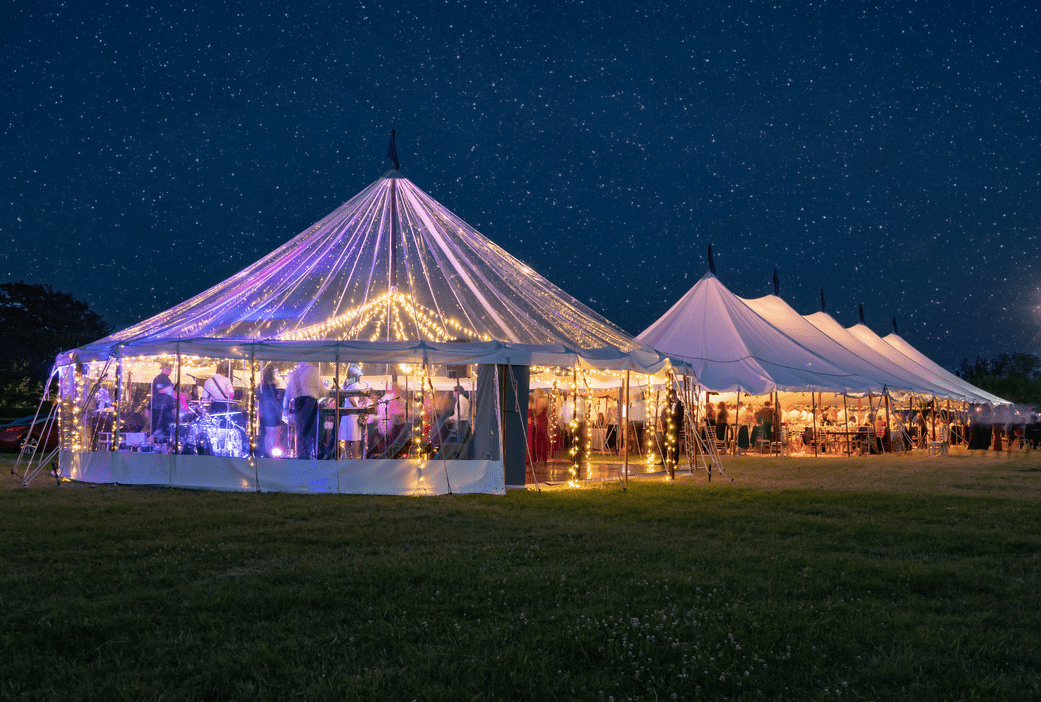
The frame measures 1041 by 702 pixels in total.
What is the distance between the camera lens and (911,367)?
81.3ft

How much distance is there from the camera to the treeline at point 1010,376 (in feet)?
128

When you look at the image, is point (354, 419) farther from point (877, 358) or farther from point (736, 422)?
point (877, 358)

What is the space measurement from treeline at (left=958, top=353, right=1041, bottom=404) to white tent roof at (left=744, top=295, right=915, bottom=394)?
1902cm

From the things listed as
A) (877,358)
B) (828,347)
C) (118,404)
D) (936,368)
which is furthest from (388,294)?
(936,368)

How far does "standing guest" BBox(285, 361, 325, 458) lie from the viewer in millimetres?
9664

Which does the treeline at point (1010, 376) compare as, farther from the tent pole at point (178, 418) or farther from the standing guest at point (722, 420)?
the tent pole at point (178, 418)

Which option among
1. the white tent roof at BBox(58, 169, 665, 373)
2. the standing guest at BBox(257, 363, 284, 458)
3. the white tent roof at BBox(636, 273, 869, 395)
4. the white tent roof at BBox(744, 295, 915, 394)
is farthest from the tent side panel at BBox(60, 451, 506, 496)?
the white tent roof at BBox(744, 295, 915, 394)

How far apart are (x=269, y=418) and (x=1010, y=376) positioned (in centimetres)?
4962

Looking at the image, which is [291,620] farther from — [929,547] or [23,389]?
[23,389]

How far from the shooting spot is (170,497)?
28.4ft

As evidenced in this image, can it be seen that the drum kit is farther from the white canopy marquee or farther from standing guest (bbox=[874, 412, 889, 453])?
standing guest (bbox=[874, 412, 889, 453])

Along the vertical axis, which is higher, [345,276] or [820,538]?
[345,276]

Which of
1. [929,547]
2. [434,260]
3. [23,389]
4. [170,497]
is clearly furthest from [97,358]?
[23,389]

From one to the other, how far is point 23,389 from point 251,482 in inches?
873
